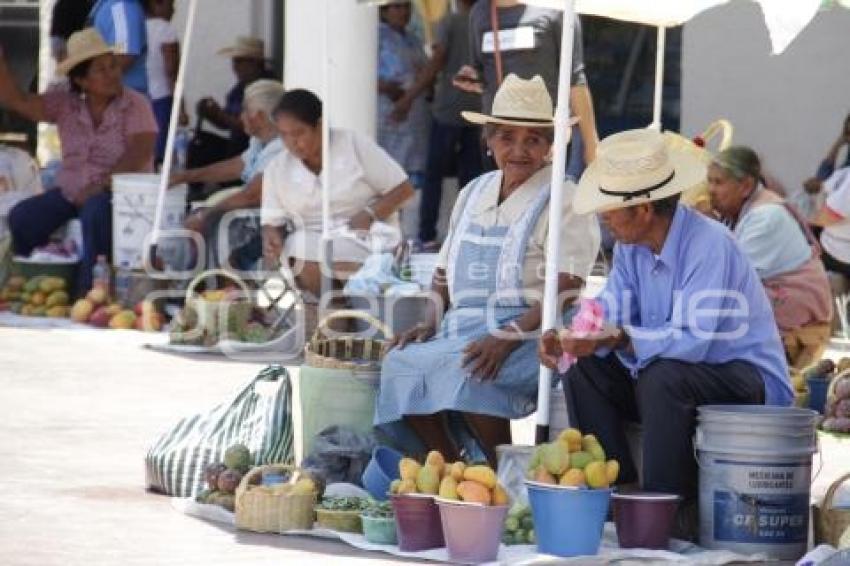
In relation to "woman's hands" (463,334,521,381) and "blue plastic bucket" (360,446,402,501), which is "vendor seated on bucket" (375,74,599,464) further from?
"blue plastic bucket" (360,446,402,501)

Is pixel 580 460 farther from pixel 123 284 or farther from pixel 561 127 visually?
pixel 123 284

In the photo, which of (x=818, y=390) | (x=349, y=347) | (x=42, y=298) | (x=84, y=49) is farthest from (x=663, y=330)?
(x=42, y=298)

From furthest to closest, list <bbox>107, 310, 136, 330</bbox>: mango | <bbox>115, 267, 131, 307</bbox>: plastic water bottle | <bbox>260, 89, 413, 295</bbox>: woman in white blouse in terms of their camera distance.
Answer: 1. <bbox>115, 267, 131, 307</bbox>: plastic water bottle
2. <bbox>107, 310, 136, 330</bbox>: mango
3. <bbox>260, 89, 413, 295</bbox>: woman in white blouse

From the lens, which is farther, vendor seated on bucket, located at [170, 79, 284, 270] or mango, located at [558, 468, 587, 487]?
vendor seated on bucket, located at [170, 79, 284, 270]

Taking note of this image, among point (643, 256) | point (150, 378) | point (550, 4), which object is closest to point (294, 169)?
point (150, 378)

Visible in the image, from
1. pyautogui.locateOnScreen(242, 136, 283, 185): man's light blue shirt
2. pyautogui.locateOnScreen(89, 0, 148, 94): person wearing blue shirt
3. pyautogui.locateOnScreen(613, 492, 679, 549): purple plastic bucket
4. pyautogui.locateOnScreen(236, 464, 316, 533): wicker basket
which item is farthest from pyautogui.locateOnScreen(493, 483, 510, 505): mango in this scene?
pyautogui.locateOnScreen(89, 0, 148, 94): person wearing blue shirt

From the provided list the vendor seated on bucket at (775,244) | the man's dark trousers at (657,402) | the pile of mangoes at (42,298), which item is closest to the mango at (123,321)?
the pile of mangoes at (42,298)

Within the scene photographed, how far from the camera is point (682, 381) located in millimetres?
6680

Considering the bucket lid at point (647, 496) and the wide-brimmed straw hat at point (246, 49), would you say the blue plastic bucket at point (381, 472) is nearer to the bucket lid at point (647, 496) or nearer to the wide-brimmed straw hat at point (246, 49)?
the bucket lid at point (647, 496)

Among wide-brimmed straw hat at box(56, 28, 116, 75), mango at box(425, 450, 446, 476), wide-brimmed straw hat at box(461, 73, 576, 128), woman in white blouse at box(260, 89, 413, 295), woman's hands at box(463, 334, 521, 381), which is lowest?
mango at box(425, 450, 446, 476)

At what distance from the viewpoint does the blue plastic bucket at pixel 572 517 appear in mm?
6434

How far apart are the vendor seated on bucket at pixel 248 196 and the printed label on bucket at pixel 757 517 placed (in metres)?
5.70

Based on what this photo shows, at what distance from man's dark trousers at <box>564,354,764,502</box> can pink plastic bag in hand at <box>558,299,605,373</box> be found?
0.13 ft

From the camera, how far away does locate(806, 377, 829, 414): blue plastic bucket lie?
954 centimetres
